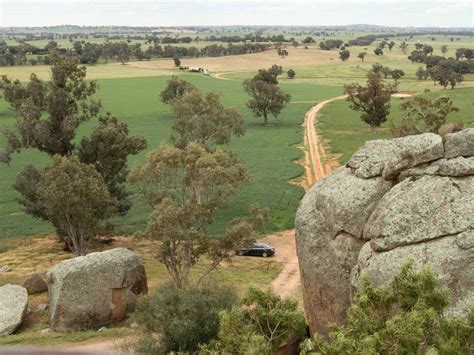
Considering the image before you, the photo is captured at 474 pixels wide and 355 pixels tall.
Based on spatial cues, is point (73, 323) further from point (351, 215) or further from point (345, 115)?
point (345, 115)

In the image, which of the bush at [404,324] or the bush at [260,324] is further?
the bush at [260,324]

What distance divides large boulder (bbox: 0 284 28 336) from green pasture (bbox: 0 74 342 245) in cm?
1287

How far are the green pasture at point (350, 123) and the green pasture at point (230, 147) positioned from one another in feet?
18.7

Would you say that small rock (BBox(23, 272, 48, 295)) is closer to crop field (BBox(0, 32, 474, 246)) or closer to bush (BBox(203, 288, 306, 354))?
crop field (BBox(0, 32, 474, 246))

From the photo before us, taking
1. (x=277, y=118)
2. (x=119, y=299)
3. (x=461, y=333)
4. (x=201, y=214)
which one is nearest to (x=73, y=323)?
(x=119, y=299)

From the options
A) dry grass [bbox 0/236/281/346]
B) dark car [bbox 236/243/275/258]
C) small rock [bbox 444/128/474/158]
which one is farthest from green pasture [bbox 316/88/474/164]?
small rock [bbox 444/128/474/158]

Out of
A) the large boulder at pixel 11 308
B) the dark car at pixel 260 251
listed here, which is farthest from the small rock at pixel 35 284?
the dark car at pixel 260 251

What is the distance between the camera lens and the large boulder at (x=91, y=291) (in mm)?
32188

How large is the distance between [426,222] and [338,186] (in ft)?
15.7

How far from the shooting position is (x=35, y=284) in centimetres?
3872

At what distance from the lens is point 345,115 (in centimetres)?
A: 12181

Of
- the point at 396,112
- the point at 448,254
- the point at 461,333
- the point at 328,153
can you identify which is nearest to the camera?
the point at 461,333

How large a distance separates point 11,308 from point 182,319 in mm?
14625

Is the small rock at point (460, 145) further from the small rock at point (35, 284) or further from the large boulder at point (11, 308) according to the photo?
the small rock at point (35, 284)
